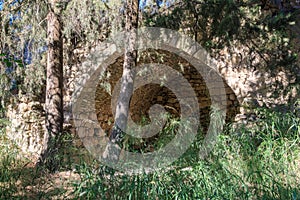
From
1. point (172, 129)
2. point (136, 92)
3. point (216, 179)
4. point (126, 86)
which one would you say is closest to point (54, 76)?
point (126, 86)

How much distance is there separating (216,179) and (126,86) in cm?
165

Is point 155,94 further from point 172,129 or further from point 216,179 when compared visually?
point 216,179

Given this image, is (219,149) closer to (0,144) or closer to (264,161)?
(264,161)

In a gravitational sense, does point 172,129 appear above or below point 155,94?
below

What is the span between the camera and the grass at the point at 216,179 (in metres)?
1.96

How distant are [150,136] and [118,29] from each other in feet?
5.35

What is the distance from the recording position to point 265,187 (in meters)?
1.98

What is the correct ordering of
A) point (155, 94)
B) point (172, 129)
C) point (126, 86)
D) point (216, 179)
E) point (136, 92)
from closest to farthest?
point (216, 179) < point (126, 86) < point (172, 129) < point (136, 92) < point (155, 94)

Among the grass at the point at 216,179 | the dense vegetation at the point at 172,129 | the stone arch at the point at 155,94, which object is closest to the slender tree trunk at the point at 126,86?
the dense vegetation at the point at 172,129

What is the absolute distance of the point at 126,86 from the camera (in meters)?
3.36

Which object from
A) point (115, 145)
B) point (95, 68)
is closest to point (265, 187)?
point (115, 145)

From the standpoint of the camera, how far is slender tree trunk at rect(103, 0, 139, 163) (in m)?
3.24

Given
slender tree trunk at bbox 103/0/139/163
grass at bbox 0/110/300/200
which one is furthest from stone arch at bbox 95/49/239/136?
grass at bbox 0/110/300/200

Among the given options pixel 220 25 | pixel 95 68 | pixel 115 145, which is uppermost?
pixel 220 25
